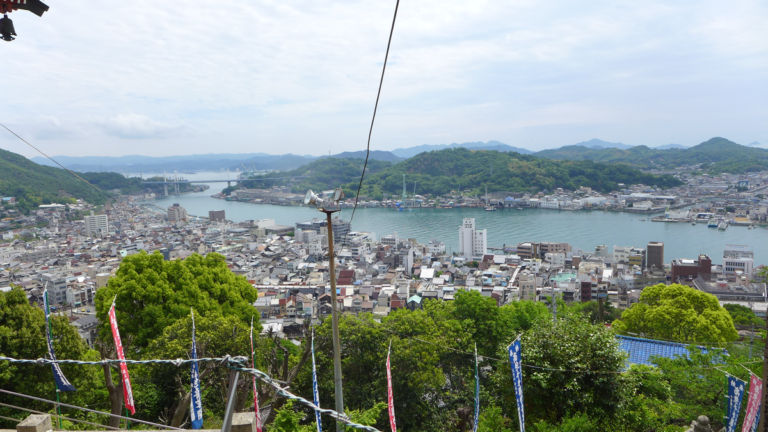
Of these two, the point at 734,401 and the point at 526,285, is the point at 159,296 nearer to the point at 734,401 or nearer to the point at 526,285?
the point at 734,401

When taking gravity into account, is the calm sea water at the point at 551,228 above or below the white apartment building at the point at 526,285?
above

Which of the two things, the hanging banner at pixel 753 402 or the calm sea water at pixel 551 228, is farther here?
the calm sea water at pixel 551 228

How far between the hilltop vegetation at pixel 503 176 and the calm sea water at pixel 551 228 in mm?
4328

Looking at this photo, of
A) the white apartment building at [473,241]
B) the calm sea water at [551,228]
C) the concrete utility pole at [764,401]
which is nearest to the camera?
the concrete utility pole at [764,401]

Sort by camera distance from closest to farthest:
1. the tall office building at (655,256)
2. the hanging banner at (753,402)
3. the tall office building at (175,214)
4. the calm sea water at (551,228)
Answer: the hanging banner at (753,402)
the tall office building at (655,256)
the calm sea water at (551,228)
the tall office building at (175,214)

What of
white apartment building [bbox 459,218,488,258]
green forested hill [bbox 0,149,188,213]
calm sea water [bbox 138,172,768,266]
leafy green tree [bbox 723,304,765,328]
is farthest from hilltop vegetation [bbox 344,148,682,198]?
leafy green tree [bbox 723,304,765,328]

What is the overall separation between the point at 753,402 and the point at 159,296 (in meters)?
4.94

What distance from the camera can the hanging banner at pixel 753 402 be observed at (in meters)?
1.95

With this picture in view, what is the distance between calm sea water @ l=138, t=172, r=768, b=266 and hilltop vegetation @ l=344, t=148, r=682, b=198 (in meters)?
4.33

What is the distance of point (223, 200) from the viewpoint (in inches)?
1690

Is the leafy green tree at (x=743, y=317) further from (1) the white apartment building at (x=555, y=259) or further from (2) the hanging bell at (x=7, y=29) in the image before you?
(2) the hanging bell at (x=7, y=29)

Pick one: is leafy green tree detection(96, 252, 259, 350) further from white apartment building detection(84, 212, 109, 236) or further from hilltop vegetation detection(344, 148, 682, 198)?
hilltop vegetation detection(344, 148, 682, 198)

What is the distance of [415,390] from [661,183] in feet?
135

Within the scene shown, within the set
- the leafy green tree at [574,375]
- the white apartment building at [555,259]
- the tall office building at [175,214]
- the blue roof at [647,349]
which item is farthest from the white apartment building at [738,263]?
the tall office building at [175,214]
